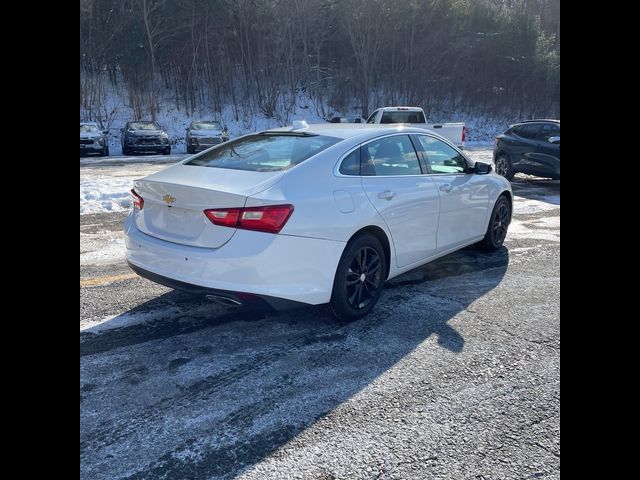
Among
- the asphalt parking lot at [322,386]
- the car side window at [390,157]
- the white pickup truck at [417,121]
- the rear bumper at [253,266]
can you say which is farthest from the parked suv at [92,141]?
the rear bumper at [253,266]

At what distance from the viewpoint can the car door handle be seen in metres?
4.63

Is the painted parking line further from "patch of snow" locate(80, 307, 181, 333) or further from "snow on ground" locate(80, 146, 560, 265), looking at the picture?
"patch of snow" locate(80, 307, 181, 333)

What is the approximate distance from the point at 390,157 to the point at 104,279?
9.95 ft

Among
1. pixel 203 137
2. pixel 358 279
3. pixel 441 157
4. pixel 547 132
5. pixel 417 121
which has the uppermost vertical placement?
pixel 203 137

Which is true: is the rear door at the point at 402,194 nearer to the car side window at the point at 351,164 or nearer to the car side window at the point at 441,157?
the car side window at the point at 351,164

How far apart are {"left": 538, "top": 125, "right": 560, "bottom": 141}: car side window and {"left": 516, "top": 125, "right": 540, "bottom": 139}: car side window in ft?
0.41

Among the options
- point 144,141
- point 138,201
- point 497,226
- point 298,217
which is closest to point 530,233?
point 497,226

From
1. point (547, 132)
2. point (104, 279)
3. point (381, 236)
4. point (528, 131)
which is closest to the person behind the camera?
point (381, 236)

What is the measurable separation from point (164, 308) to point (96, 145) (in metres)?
19.9

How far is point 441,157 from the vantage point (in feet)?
18.7

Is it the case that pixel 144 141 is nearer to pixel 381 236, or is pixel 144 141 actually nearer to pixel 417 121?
pixel 417 121

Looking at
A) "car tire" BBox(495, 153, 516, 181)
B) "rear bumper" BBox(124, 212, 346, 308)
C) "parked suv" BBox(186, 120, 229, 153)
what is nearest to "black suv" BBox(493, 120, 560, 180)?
"car tire" BBox(495, 153, 516, 181)
